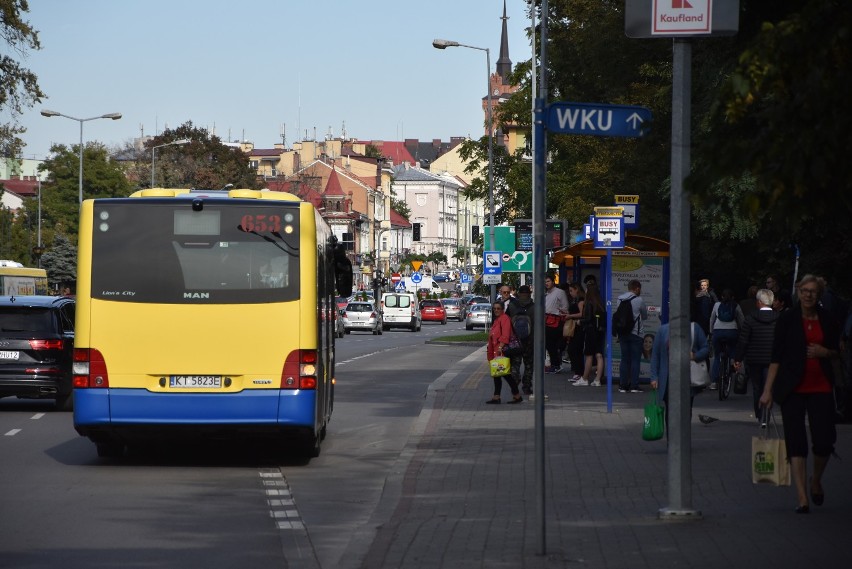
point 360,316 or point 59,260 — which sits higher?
point 59,260

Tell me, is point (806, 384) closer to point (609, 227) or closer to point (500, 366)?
point (609, 227)

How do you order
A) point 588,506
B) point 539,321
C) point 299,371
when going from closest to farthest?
point 539,321
point 588,506
point 299,371

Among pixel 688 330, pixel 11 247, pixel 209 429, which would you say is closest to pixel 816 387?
pixel 688 330

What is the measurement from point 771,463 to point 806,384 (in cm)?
64

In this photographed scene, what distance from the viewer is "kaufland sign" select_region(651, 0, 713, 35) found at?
412 inches

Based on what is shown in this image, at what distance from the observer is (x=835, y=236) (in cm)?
2405

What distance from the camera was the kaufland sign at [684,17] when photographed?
34.3 feet

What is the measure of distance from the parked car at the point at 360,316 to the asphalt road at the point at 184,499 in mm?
49624

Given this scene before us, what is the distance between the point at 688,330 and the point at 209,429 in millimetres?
5858

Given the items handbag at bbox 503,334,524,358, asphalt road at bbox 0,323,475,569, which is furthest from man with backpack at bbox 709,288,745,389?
asphalt road at bbox 0,323,475,569

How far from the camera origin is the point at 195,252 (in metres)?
15.2

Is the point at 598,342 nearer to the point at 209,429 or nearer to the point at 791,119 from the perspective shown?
the point at 209,429

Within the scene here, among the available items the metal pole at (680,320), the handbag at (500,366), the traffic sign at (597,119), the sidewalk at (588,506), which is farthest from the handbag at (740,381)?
the traffic sign at (597,119)

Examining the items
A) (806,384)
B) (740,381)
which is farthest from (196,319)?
(740,381)
